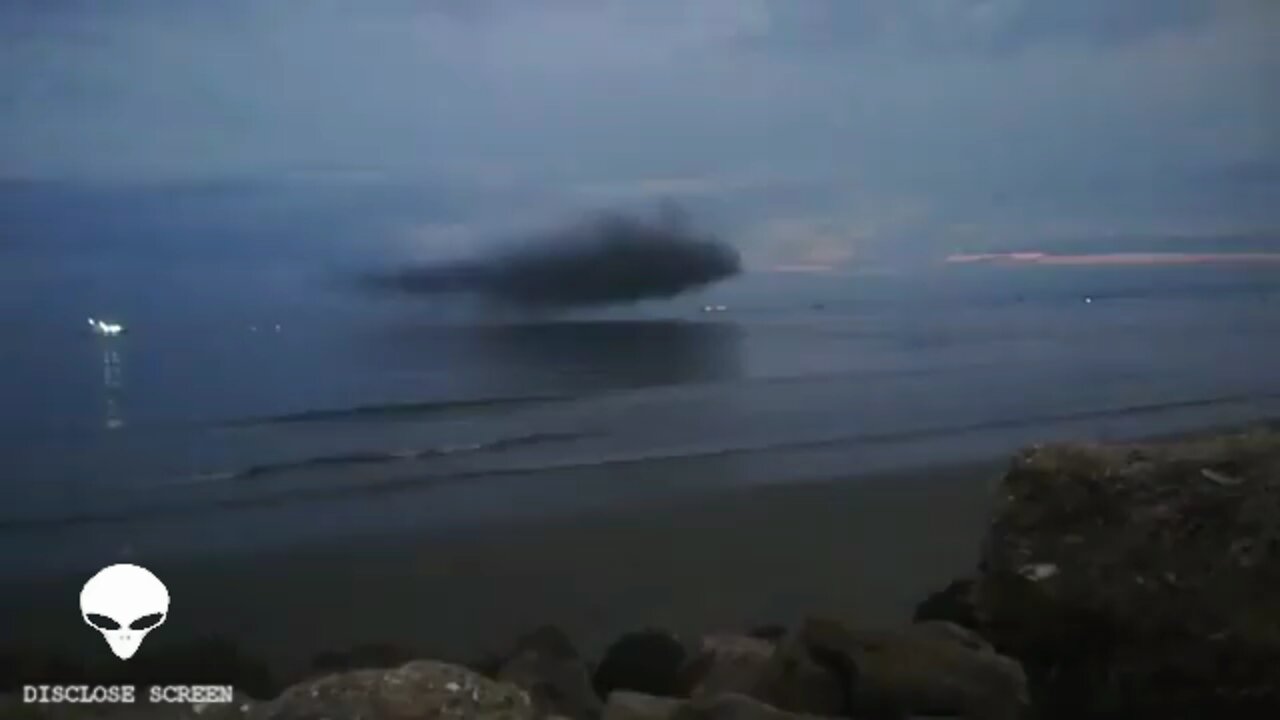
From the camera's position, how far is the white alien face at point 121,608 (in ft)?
7.55

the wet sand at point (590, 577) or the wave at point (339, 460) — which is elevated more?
the wave at point (339, 460)

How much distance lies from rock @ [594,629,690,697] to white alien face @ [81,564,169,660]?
903mm

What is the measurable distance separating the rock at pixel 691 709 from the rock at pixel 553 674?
0.17 feet

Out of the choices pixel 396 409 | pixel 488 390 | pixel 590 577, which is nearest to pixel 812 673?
pixel 590 577

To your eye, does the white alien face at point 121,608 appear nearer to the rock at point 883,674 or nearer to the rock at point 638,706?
the rock at point 638,706

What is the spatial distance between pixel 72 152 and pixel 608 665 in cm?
151

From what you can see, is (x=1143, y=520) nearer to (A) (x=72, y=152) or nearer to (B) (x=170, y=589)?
(B) (x=170, y=589)

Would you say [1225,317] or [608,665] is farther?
[1225,317]

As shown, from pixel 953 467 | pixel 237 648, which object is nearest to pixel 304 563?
pixel 237 648

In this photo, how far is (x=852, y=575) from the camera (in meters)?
2.59

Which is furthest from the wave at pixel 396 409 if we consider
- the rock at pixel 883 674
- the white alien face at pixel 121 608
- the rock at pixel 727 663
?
the rock at pixel 883 674

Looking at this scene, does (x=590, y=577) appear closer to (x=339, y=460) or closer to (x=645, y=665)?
(x=645, y=665)

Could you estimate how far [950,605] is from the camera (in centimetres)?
259

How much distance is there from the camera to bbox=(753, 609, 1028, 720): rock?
2.40m
